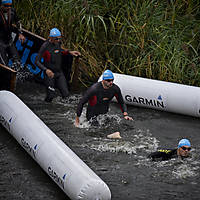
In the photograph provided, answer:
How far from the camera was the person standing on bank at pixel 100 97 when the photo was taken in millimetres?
10547

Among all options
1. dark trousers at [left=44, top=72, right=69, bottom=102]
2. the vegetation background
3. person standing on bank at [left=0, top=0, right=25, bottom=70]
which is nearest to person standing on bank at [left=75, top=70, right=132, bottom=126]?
dark trousers at [left=44, top=72, right=69, bottom=102]

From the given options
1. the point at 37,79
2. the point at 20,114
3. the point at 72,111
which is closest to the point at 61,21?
the point at 37,79

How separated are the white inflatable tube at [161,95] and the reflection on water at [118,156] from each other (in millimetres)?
210

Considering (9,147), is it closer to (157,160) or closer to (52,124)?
(52,124)

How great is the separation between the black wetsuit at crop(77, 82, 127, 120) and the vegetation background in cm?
265

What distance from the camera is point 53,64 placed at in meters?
12.7

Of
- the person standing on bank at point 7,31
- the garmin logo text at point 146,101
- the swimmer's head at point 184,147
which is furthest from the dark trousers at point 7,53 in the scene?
the swimmer's head at point 184,147

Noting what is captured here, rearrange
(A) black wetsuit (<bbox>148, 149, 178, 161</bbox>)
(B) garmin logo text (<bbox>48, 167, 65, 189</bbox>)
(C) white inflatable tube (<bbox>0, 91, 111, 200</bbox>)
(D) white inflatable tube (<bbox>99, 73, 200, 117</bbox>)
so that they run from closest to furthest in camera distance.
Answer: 1. (C) white inflatable tube (<bbox>0, 91, 111, 200</bbox>)
2. (B) garmin logo text (<bbox>48, 167, 65, 189</bbox>)
3. (A) black wetsuit (<bbox>148, 149, 178, 161</bbox>)
4. (D) white inflatable tube (<bbox>99, 73, 200, 117</bbox>)

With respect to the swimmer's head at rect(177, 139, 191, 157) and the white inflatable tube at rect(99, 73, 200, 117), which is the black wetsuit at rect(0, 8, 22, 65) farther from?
the swimmer's head at rect(177, 139, 191, 157)

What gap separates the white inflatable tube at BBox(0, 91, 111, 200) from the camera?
298 inches

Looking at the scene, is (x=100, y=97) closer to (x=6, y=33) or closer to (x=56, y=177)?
(x=56, y=177)

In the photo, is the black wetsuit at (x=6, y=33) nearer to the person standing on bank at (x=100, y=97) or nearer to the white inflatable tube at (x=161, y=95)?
the white inflatable tube at (x=161, y=95)

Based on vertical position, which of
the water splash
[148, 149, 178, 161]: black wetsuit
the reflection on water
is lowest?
the reflection on water

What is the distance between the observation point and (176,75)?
13.1m
